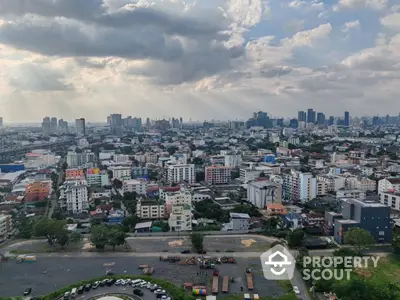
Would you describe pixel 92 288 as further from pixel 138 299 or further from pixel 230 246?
pixel 230 246

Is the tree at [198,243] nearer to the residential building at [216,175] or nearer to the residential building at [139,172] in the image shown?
the residential building at [216,175]

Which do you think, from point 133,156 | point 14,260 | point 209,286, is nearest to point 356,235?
point 209,286

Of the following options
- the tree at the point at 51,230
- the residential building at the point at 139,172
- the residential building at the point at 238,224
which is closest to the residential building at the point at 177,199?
the residential building at the point at 238,224

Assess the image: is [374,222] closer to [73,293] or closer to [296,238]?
[296,238]

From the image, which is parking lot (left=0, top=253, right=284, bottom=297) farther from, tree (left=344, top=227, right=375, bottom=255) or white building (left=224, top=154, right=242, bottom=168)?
white building (left=224, top=154, right=242, bottom=168)

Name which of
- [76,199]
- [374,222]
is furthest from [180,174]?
[374,222]
